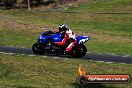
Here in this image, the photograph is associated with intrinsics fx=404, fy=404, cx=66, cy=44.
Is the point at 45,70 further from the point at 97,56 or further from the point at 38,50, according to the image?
the point at 97,56

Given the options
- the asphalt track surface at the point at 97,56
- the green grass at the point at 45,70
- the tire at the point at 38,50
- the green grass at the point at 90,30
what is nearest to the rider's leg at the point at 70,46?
the asphalt track surface at the point at 97,56

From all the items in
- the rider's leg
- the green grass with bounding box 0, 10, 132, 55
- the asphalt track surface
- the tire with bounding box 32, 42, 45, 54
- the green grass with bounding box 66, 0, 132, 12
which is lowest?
the green grass with bounding box 66, 0, 132, 12

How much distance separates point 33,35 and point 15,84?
23639mm

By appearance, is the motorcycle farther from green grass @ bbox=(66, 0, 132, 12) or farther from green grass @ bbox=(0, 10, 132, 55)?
green grass @ bbox=(66, 0, 132, 12)

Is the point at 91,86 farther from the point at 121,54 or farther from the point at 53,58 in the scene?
the point at 121,54

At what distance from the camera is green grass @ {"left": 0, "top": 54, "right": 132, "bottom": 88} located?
17.7 meters

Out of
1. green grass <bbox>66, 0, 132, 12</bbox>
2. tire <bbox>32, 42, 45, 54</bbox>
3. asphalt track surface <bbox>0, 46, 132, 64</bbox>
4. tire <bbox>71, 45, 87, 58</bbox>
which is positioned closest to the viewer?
A: asphalt track surface <bbox>0, 46, 132, 64</bbox>

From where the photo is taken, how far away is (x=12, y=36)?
129 ft

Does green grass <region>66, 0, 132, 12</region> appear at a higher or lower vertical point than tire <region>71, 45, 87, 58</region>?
lower

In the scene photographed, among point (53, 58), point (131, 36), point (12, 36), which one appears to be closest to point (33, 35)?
point (12, 36)

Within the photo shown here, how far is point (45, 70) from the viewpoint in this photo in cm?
2050

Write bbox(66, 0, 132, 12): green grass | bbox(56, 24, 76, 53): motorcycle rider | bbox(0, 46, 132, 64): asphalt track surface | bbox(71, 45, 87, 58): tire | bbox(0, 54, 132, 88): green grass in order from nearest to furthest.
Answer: bbox(0, 54, 132, 88): green grass, bbox(0, 46, 132, 64): asphalt track surface, bbox(56, 24, 76, 53): motorcycle rider, bbox(71, 45, 87, 58): tire, bbox(66, 0, 132, 12): green grass

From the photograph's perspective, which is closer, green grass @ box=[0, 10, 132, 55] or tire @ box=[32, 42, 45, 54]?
tire @ box=[32, 42, 45, 54]

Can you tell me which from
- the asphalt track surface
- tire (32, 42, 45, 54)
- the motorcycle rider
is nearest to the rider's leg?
the motorcycle rider
